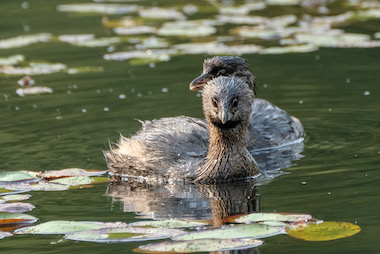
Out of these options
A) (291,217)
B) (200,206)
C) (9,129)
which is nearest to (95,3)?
(9,129)

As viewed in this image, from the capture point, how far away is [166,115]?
11.2 meters

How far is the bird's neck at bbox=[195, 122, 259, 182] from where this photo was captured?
8.80 meters

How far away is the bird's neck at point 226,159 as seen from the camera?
28.9 feet

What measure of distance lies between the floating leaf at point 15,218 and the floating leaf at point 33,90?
5.34m

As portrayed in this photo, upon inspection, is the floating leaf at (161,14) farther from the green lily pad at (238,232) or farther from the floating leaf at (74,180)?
the green lily pad at (238,232)

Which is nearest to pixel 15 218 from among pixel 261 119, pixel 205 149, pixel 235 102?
pixel 235 102

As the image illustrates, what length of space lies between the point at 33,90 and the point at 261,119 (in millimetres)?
3362

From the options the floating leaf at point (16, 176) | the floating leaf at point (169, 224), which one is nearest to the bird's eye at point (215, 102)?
the floating leaf at point (16, 176)

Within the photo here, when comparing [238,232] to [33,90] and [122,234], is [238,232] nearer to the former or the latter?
[122,234]

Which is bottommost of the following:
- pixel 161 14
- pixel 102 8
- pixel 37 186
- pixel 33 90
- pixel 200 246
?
pixel 200 246

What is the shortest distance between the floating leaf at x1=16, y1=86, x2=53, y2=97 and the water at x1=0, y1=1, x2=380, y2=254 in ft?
0.40

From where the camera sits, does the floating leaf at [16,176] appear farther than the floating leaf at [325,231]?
Yes

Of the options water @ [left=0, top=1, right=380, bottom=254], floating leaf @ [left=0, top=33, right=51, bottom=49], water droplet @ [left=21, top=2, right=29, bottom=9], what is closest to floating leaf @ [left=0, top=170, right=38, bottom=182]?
water @ [left=0, top=1, right=380, bottom=254]

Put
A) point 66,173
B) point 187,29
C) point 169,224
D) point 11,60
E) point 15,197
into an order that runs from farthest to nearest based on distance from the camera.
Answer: point 187,29, point 11,60, point 66,173, point 15,197, point 169,224
